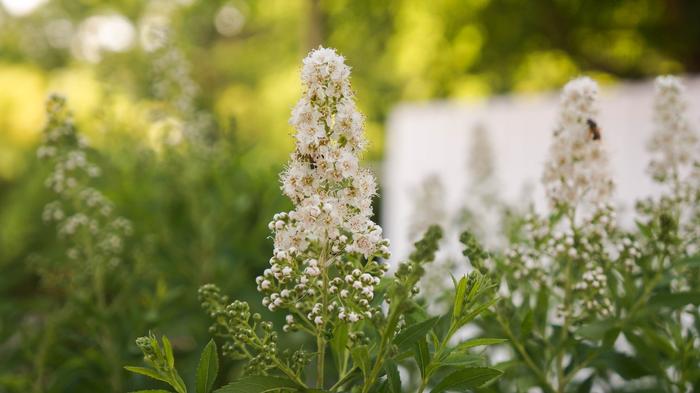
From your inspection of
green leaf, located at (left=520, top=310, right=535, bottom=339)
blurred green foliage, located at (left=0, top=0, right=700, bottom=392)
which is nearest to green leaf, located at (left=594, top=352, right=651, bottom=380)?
green leaf, located at (left=520, top=310, right=535, bottom=339)

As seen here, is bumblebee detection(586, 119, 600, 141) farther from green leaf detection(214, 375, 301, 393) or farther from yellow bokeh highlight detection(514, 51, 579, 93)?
yellow bokeh highlight detection(514, 51, 579, 93)

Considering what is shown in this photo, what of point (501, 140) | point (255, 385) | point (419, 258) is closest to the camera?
point (419, 258)

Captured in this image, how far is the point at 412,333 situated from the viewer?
1.26 metres

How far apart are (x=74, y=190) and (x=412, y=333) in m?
1.77

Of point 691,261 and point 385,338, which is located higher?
point 691,261

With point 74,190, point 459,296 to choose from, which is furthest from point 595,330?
point 74,190

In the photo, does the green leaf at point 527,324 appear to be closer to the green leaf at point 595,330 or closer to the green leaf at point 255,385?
the green leaf at point 595,330

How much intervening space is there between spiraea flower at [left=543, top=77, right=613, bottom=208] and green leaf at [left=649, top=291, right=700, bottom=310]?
0.28 metres

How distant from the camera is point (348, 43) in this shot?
10.7m

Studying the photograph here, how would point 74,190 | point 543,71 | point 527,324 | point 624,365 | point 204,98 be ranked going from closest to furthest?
point 527,324
point 624,365
point 74,190
point 204,98
point 543,71

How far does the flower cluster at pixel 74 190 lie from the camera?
2.50 meters

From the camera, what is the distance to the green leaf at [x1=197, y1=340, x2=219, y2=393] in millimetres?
1309

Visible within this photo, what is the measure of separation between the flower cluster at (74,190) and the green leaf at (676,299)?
1800 millimetres

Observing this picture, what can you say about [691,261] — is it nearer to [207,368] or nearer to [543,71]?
[207,368]
